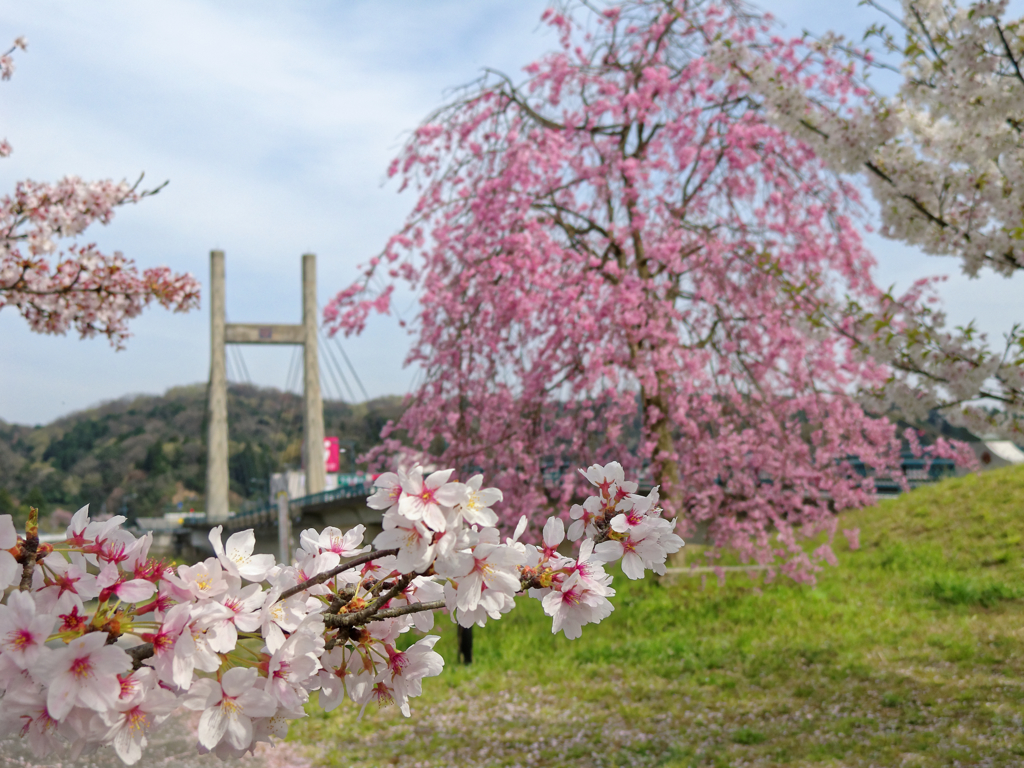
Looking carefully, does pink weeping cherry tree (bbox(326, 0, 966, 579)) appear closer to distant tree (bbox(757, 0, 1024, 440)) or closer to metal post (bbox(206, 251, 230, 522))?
distant tree (bbox(757, 0, 1024, 440))

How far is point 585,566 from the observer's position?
1.18 metres

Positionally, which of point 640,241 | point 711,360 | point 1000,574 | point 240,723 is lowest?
point 1000,574

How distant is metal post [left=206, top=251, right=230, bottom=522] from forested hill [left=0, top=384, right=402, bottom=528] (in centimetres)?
120

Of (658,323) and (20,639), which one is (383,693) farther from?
(658,323)

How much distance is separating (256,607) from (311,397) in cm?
1614

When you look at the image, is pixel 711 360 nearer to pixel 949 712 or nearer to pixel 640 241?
pixel 640 241

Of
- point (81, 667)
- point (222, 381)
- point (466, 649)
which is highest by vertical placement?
point (222, 381)

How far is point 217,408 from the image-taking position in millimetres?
17188

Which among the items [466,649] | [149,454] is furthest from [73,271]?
[149,454]

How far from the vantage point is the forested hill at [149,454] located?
20.4 meters

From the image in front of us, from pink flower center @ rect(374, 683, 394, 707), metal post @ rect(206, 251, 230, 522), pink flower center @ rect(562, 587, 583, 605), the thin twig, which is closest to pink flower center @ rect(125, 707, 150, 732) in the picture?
the thin twig

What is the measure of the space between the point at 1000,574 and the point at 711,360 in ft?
10.7

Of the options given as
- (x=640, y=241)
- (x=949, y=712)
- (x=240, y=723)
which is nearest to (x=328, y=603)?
(x=240, y=723)

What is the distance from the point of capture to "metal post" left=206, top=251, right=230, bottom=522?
1709cm
